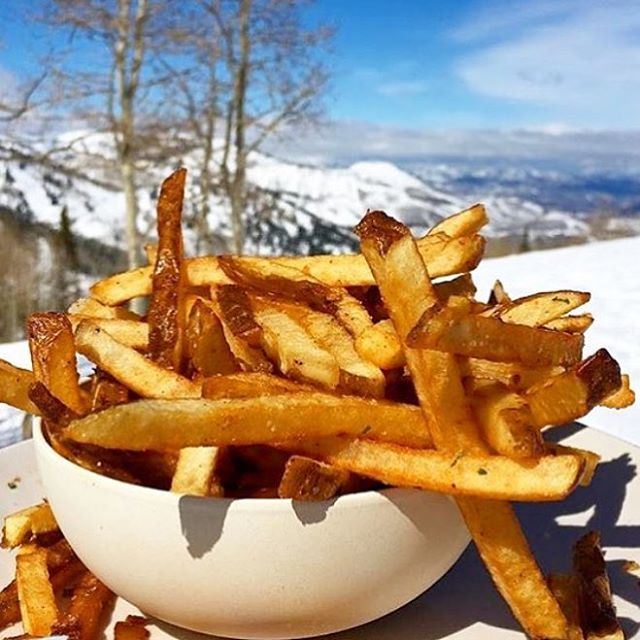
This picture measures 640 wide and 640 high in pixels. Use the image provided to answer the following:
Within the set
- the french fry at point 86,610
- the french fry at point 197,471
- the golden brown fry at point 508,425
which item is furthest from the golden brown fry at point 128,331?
the golden brown fry at point 508,425

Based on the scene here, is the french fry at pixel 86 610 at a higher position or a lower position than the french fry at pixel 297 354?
lower

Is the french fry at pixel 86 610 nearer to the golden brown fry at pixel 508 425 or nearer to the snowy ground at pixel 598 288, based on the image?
the golden brown fry at pixel 508 425

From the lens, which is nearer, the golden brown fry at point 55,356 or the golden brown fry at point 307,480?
the golden brown fry at point 307,480

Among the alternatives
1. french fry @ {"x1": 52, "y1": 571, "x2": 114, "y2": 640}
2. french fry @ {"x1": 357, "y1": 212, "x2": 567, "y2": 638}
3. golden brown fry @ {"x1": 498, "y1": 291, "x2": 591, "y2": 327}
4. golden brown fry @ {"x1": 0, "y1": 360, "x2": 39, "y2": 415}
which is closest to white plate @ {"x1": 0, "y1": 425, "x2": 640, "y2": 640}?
french fry @ {"x1": 52, "y1": 571, "x2": 114, "y2": 640}

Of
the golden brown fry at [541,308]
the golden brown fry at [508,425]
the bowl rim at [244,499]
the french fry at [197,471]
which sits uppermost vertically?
the golden brown fry at [541,308]

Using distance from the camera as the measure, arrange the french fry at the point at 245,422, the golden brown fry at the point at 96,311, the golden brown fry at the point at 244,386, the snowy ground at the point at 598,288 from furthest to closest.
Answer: the snowy ground at the point at 598,288 → the golden brown fry at the point at 96,311 → the golden brown fry at the point at 244,386 → the french fry at the point at 245,422

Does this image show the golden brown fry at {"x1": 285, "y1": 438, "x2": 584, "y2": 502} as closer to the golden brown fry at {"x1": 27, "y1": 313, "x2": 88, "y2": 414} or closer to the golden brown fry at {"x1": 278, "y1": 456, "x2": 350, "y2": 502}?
the golden brown fry at {"x1": 278, "y1": 456, "x2": 350, "y2": 502}
